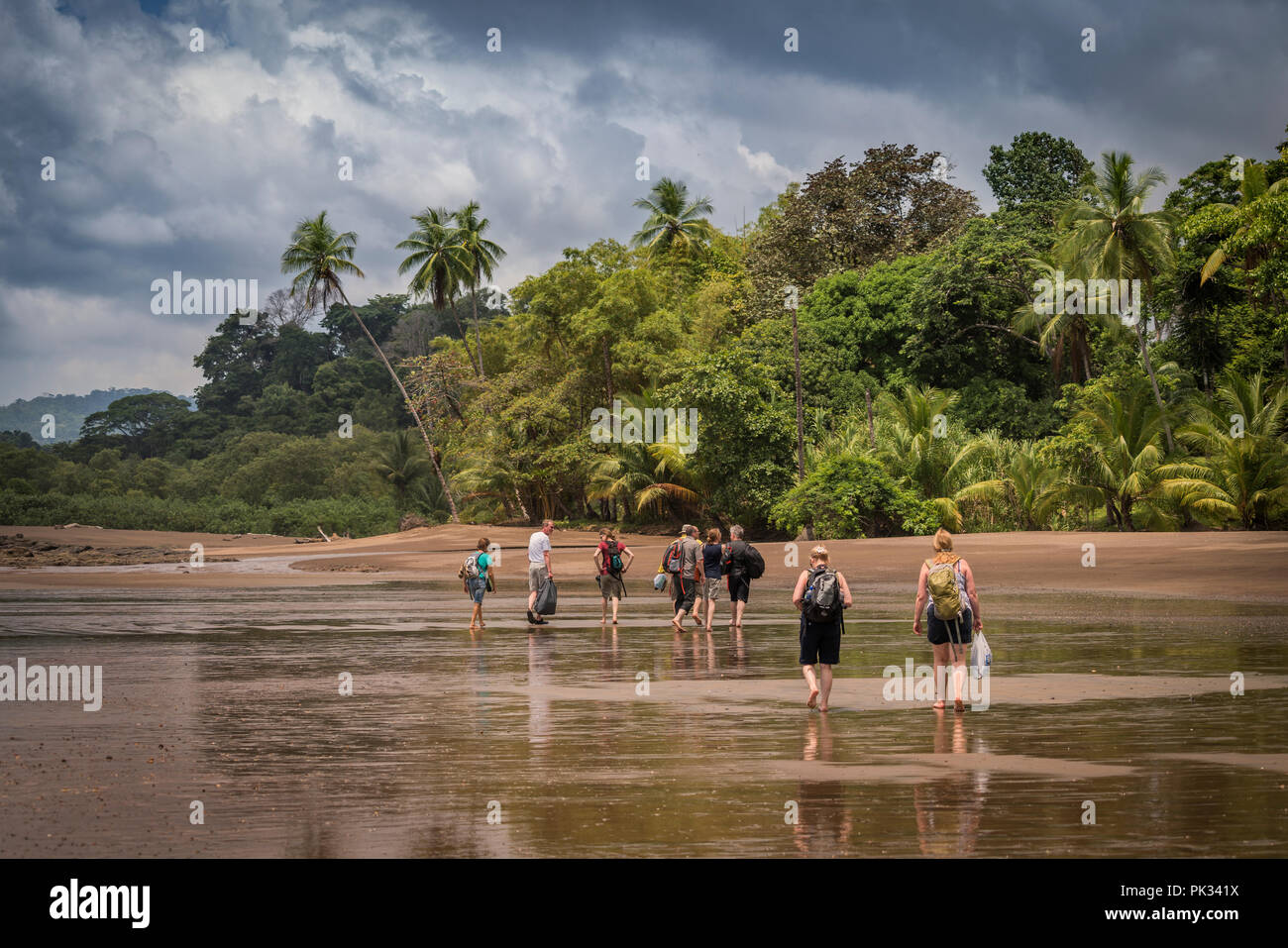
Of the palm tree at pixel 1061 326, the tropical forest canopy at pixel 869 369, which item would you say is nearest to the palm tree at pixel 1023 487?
the tropical forest canopy at pixel 869 369

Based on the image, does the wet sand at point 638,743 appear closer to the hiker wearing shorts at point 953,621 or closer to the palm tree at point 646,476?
the hiker wearing shorts at point 953,621

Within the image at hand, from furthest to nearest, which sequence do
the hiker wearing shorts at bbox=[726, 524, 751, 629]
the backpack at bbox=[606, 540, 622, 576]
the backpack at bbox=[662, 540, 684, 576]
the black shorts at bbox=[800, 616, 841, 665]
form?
the backpack at bbox=[606, 540, 622, 576] < the backpack at bbox=[662, 540, 684, 576] < the hiker wearing shorts at bbox=[726, 524, 751, 629] < the black shorts at bbox=[800, 616, 841, 665]

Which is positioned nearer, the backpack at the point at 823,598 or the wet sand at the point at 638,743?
the wet sand at the point at 638,743

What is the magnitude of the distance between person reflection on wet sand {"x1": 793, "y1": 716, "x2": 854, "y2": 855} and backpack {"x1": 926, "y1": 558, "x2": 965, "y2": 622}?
2643 millimetres

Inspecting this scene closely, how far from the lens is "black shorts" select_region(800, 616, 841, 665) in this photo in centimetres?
1155

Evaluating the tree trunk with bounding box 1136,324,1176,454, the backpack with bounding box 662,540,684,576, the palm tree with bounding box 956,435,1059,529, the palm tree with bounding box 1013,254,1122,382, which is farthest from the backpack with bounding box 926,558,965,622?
the palm tree with bounding box 1013,254,1122,382

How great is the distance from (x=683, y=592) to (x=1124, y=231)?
27535 millimetres

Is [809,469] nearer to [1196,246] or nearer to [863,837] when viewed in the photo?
[1196,246]

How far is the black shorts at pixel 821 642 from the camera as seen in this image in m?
11.6

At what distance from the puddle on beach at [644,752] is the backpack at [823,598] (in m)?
0.90
